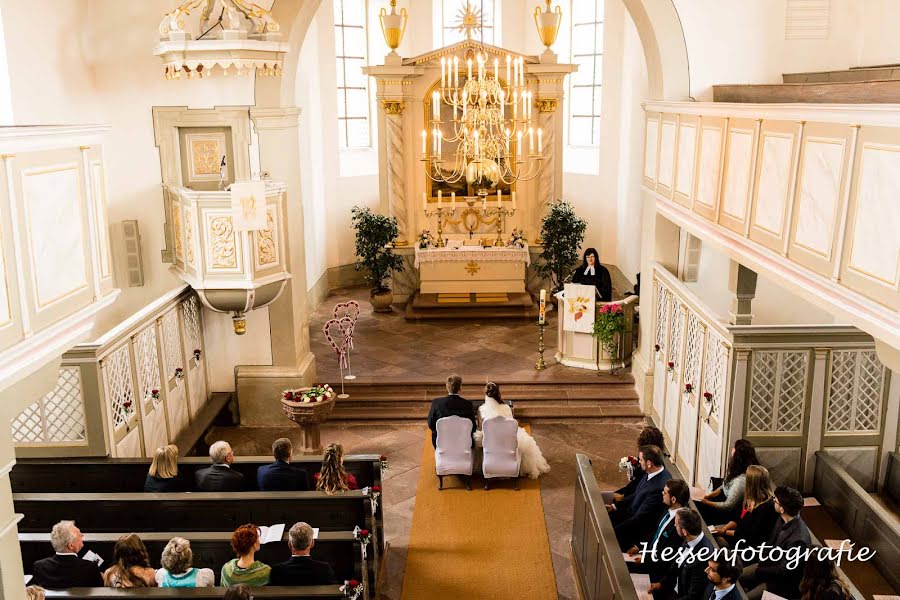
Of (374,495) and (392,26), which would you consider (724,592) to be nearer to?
(374,495)

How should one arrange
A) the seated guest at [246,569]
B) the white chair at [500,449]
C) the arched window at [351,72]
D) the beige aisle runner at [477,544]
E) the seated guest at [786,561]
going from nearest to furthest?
the seated guest at [246,569] < the seated guest at [786,561] < the beige aisle runner at [477,544] < the white chair at [500,449] < the arched window at [351,72]

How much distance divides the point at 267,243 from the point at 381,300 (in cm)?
556

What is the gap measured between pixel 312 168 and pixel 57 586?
34.4 feet

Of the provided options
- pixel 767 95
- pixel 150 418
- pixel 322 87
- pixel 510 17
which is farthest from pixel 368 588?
pixel 510 17

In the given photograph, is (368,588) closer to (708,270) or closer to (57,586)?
(57,586)

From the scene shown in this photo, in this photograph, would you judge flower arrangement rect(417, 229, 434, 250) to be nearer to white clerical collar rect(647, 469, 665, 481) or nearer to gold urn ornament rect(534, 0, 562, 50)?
gold urn ornament rect(534, 0, 562, 50)

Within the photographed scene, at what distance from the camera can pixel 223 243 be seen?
9.00m

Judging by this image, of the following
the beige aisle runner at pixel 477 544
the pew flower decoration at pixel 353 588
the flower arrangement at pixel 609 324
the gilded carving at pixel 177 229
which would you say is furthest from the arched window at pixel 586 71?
the pew flower decoration at pixel 353 588

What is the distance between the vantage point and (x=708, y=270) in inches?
425

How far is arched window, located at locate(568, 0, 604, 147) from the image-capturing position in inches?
631

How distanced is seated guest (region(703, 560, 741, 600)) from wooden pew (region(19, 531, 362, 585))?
2.54 m

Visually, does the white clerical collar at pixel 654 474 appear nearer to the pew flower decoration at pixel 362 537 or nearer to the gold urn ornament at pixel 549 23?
the pew flower decoration at pixel 362 537

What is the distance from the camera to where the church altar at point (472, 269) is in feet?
48.1

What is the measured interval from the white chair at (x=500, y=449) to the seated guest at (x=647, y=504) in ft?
6.87
